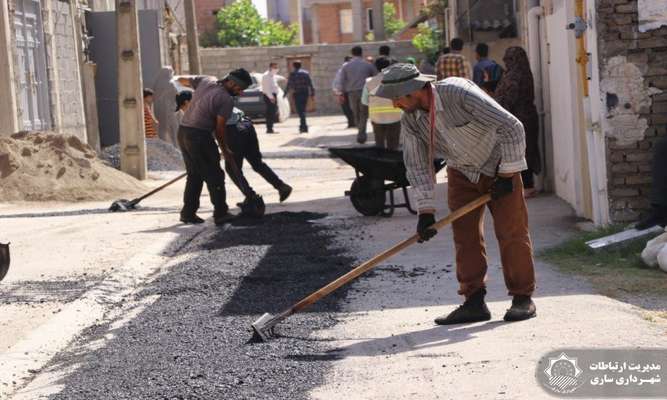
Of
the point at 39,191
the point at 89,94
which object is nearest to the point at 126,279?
the point at 39,191

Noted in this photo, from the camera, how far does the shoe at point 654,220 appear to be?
1044 centimetres

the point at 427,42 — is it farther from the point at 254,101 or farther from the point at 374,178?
the point at 374,178

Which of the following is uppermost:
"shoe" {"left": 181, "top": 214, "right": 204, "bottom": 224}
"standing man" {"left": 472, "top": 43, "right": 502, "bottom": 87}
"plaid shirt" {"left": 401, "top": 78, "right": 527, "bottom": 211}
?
"standing man" {"left": 472, "top": 43, "right": 502, "bottom": 87}

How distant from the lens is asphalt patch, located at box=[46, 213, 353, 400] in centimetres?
670

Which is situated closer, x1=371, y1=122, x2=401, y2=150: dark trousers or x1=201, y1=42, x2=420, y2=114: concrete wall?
x1=371, y1=122, x2=401, y2=150: dark trousers

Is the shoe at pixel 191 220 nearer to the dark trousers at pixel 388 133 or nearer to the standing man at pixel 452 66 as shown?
the standing man at pixel 452 66

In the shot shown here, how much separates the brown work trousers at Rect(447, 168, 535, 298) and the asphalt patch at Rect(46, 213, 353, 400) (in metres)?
0.93

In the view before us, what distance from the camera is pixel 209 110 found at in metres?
13.8

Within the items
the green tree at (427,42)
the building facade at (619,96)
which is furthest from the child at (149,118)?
the green tree at (427,42)

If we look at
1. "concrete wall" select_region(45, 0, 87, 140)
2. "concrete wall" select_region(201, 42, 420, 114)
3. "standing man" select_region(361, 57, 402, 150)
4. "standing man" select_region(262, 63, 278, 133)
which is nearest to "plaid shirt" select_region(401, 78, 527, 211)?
"standing man" select_region(361, 57, 402, 150)

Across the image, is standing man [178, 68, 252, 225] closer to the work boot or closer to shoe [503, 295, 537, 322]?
the work boot

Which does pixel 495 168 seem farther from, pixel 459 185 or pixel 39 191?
pixel 39 191

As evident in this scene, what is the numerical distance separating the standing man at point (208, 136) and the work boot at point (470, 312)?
6.10 metres

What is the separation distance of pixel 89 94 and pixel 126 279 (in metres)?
13.4
